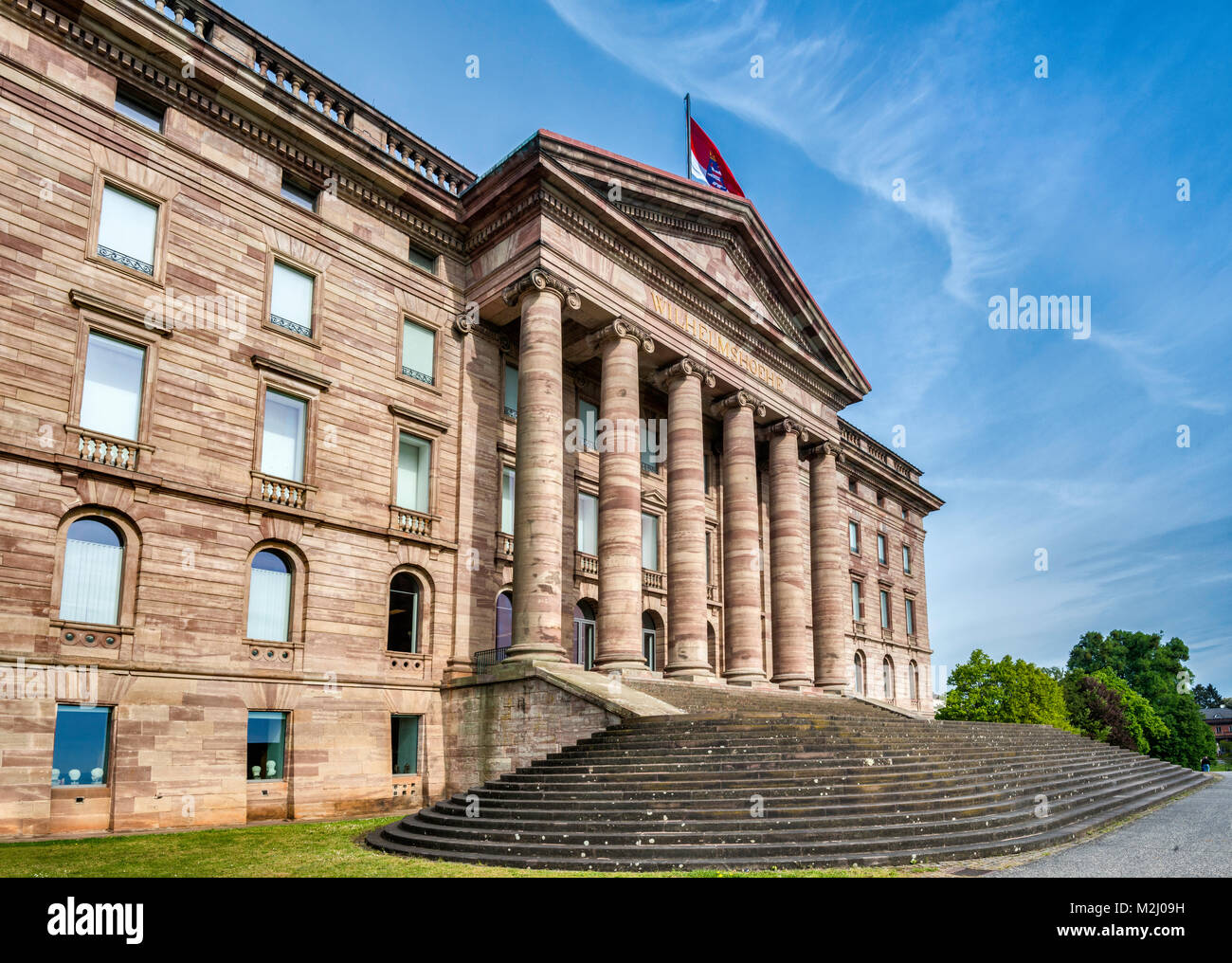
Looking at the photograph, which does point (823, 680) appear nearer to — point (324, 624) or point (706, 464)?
point (706, 464)

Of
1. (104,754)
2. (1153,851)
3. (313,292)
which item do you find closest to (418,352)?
(313,292)

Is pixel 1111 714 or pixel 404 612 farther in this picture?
pixel 1111 714

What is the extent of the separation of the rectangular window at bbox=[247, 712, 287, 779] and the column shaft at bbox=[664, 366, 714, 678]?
13005 mm

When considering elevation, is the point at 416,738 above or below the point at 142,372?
below

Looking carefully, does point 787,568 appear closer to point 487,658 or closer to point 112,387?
point 487,658

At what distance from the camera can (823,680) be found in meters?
38.8

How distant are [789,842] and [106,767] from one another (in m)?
14.3

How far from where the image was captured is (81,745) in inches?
707

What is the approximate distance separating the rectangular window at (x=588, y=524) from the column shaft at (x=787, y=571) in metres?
8.97

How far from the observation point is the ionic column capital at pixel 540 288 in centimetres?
2656

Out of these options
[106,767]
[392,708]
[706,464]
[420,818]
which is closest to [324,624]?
[392,708]

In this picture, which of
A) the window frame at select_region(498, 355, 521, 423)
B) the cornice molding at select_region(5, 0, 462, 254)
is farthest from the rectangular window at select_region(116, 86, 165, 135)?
the window frame at select_region(498, 355, 521, 423)

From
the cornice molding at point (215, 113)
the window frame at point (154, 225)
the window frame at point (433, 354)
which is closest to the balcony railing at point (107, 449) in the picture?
the window frame at point (154, 225)

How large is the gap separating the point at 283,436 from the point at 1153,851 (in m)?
21.3
